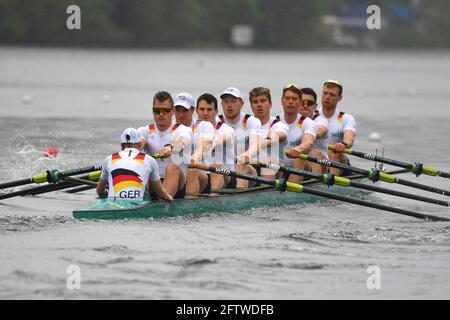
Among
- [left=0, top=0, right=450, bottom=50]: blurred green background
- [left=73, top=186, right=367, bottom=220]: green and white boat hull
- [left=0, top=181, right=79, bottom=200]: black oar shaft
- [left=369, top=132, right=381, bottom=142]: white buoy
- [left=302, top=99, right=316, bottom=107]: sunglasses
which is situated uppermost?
[left=0, top=0, right=450, bottom=50]: blurred green background

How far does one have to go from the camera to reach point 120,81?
4478 cm

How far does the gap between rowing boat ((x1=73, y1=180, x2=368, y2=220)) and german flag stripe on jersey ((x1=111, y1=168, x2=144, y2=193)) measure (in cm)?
15

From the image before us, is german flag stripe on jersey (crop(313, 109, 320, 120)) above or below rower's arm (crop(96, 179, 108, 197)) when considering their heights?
above

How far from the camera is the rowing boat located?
10969 millimetres

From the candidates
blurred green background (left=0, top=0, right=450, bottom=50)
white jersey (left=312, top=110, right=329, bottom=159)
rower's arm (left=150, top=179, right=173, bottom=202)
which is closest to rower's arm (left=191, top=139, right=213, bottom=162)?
rower's arm (left=150, top=179, right=173, bottom=202)

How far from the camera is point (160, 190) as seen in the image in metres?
11.4

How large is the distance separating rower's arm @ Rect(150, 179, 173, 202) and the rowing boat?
62mm

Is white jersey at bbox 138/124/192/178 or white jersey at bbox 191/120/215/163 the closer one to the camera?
white jersey at bbox 138/124/192/178

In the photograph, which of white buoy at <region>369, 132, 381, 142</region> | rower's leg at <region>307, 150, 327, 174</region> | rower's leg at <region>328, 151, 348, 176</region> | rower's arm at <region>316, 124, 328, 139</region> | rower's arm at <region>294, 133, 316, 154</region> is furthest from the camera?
white buoy at <region>369, 132, 381, 142</region>

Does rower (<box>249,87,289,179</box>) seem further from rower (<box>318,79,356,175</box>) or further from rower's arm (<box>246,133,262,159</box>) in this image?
rower (<box>318,79,356,175</box>)

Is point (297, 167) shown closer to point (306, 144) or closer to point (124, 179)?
point (306, 144)

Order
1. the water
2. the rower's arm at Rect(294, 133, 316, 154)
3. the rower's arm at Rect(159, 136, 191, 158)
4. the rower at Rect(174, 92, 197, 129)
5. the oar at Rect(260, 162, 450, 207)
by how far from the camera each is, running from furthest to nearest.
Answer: the rower's arm at Rect(294, 133, 316, 154), the oar at Rect(260, 162, 450, 207), the rower at Rect(174, 92, 197, 129), the rower's arm at Rect(159, 136, 191, 158), the water

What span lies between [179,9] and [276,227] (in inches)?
2629
